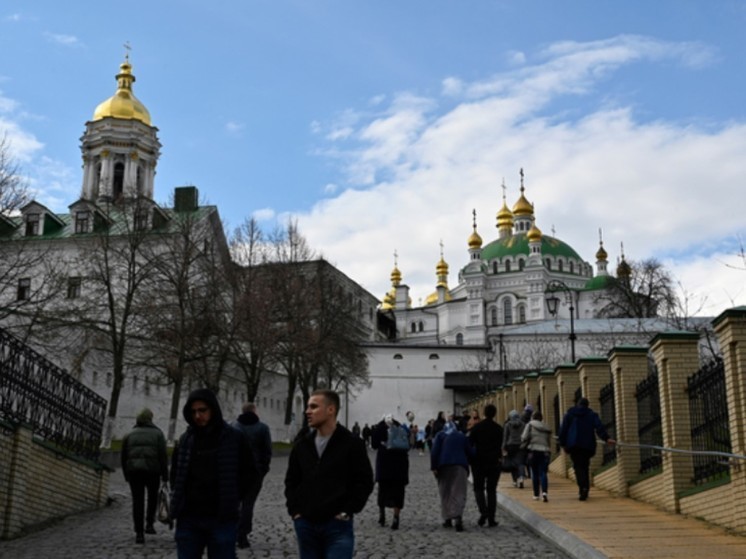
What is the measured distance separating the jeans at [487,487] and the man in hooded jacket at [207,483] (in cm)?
700

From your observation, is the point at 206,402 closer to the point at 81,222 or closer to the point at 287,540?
the point at 287,540

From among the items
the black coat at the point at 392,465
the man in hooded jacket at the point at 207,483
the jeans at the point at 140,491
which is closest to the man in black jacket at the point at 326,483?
the man in hooded jacket at the point at 207,483

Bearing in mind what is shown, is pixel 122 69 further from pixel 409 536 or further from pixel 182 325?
pixel 409 536

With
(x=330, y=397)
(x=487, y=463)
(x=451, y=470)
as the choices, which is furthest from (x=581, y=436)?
(x=330, y=397)

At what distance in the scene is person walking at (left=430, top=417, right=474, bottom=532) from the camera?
12.5m

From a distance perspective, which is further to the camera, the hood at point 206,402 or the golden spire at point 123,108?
the golden spire at point 123,108

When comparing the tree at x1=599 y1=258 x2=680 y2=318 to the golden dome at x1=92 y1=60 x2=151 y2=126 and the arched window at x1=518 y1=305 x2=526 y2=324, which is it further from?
the golden dome at x1=92 y1=60 x2=151 y2=126

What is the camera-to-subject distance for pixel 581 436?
14578 mm

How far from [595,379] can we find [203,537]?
1313 centimetres

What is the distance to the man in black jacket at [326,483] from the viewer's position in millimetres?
5930

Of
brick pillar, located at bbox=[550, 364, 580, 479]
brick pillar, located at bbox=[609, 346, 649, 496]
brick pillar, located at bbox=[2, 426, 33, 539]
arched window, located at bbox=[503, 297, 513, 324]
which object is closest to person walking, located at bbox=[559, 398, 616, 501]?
brick pillar, located at bbox=[609, 346, 649, 496]

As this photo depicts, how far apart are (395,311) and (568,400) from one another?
10254 cm

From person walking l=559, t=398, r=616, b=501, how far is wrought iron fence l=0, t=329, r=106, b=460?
7.80m

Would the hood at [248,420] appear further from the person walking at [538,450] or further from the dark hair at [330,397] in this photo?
the person walking at [538,450]
